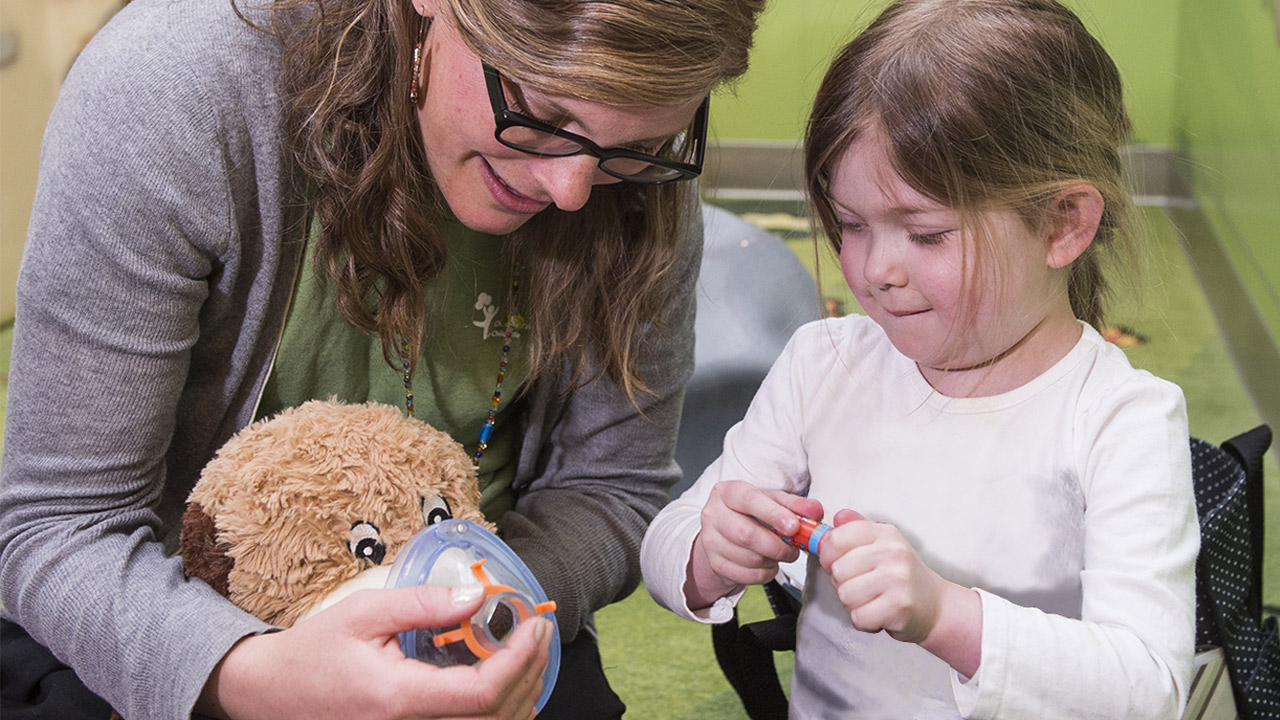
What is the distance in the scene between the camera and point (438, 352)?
1014 mm

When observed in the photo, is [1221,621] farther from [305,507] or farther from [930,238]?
[305,507]

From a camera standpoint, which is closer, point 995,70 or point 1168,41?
point 995,70

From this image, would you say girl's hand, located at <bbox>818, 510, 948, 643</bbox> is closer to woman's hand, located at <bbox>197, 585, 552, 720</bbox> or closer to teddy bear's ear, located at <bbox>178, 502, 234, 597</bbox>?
woman's hand, located at <bbox>197, 585, 552, 720</bbox>

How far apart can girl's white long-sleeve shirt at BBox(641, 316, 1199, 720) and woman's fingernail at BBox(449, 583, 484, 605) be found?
221mm

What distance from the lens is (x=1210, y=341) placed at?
2299 millimetres

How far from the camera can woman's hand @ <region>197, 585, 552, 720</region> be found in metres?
0.67

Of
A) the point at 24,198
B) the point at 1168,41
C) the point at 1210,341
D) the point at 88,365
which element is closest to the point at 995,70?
the point at 88,365

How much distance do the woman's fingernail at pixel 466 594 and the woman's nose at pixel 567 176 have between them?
271 mm

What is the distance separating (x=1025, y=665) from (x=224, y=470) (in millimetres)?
517

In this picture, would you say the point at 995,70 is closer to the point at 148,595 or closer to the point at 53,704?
the point at 148,595

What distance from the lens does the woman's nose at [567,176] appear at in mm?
803

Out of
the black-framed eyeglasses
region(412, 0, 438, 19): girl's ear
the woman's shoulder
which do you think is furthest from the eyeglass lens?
the woman's shoulder

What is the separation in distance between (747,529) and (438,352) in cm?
36

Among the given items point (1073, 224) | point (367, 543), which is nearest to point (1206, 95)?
point (1073, 224)
